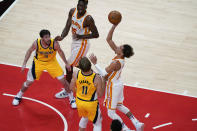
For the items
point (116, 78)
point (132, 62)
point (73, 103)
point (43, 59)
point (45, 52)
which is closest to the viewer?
point (116, 78)

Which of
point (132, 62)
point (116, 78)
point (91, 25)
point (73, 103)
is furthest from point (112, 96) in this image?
point (132, 62)

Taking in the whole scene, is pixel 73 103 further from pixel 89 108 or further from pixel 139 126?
pixel 89 108

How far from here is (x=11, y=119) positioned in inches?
274

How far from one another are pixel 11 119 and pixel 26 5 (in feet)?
20.8

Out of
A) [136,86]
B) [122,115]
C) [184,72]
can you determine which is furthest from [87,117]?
[184,72]

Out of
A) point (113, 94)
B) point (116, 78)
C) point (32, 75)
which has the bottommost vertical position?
point (113, 94)

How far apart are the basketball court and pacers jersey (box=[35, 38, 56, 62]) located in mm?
1121

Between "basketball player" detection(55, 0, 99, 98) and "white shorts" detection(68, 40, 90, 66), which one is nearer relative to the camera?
"basketball player" detection(55, 0, 99, 98)

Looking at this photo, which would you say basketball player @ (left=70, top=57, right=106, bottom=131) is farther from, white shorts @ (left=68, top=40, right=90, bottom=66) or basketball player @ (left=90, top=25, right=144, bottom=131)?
white shorts @ (left=68, top=40, right=90, bottom=66)

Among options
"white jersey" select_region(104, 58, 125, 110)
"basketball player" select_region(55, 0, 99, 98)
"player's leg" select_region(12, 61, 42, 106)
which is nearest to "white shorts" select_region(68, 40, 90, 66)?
"basketball player" select_region(55, 0, 99, 98)

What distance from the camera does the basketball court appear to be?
7.15m

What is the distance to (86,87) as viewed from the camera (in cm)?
563

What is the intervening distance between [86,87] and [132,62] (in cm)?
408

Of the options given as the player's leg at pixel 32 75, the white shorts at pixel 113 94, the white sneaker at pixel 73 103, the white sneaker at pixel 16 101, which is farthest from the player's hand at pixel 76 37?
the white sneaker at pixel 16 101
